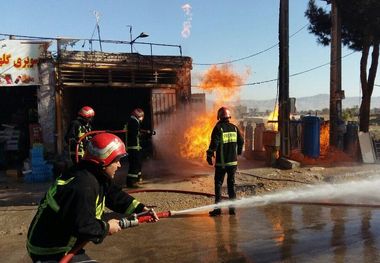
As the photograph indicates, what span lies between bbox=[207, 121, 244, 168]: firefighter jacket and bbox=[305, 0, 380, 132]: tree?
960cm

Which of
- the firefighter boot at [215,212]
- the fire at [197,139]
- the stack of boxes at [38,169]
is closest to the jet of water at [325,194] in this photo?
the firefighter boot at [215,212]

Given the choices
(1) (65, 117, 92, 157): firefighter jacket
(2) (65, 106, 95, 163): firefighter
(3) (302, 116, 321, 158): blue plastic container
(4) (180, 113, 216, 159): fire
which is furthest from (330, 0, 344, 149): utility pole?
(1) (65, 117, 92, 157): firefighter jacket

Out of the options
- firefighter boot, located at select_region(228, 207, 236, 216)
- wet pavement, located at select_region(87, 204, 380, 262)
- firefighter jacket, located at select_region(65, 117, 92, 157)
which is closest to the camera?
wet pavement, located at select_region(87, 204, 380, 262)

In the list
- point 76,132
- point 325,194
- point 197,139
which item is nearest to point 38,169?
point 76,132

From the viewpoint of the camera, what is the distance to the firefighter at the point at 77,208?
3074 millimetres

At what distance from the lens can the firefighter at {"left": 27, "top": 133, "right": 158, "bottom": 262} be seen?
3.07 metres

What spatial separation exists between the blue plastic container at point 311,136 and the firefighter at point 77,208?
11.4m

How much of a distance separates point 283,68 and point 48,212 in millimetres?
10935

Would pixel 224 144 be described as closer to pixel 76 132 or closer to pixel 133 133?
pixel 133 133

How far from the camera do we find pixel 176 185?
10.9 metres

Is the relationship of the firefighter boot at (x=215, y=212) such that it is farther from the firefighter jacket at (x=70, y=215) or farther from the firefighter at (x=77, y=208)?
the firefighter jacket at (x=70, y=215)

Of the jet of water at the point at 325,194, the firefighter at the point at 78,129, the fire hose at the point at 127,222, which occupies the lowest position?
the jet of water at the point at 325,194

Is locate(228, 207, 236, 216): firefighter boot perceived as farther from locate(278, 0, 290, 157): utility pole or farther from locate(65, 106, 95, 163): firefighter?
locate(278, 0, 290, 157): utility pole

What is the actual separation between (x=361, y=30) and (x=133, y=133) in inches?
444
